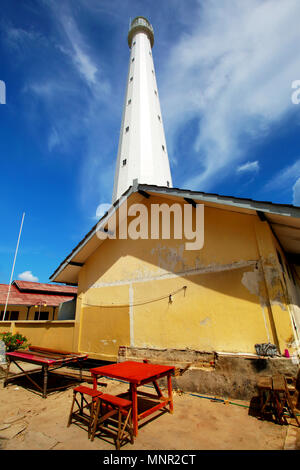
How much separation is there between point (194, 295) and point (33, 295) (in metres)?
19.3

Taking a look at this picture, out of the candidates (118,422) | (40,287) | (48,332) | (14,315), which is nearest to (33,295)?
(40,287)

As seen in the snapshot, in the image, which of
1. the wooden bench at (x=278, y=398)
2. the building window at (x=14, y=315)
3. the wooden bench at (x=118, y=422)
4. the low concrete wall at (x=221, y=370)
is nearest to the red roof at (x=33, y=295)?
the building window at (x=14, y=315)

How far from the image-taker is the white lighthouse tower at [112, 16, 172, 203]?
1494cm

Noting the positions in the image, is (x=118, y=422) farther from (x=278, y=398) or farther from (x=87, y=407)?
(x=278, y=398)

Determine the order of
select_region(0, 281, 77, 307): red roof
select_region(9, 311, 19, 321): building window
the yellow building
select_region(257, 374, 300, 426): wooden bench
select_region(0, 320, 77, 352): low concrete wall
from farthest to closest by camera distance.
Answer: select_region(9, 311, 19, 321): building window → select_region(0, 281, 77, 307): red roof → select_region(0, 320, 77, 352): low concrete wall → the yellow building → select_region(257, 374, 300, 426): wooden bench

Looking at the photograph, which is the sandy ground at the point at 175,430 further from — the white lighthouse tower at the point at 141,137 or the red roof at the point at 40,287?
the red roof at the point at 40,287

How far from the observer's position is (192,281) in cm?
687

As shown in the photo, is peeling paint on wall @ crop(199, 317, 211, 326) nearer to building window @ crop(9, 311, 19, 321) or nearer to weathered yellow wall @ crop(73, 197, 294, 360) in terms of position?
weathered yellow wall @ crop(73, 197, 294, 360)

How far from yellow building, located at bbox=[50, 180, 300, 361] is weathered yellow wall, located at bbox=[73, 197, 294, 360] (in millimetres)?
25

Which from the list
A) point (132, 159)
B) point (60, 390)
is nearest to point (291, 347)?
point (60, 390)

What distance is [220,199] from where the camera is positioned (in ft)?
19.2

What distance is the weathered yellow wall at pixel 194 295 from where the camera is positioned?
5.64 metres

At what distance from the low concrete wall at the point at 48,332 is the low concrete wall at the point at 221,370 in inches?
194

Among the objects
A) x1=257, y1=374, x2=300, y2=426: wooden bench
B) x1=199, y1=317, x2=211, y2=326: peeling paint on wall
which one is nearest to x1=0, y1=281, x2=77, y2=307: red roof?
x1=199, y1=317, x2=211, y2=326: peeling paint on wall
